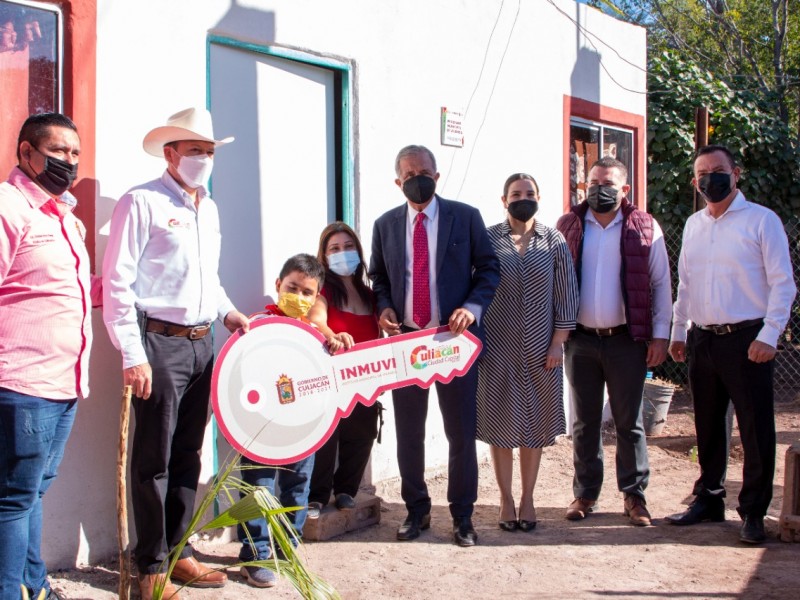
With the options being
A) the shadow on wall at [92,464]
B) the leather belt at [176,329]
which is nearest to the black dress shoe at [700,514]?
the leather belt at [176,329]

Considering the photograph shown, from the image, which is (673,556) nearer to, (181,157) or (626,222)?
(626,222)

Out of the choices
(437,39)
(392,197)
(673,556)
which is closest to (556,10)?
(437,39)

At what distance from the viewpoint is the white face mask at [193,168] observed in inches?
151

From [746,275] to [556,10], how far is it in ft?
11.8

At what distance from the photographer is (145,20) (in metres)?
4.25

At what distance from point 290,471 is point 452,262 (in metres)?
1.38

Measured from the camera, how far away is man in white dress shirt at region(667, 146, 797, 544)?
469 centimetres

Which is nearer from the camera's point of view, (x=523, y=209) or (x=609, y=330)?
(x=523, y=209)

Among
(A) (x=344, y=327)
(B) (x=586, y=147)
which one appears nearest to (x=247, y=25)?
(A) (x=344, y=327)

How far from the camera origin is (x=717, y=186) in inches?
190

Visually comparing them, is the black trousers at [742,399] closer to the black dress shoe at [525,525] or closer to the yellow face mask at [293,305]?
the black dress shoe at [525,525]

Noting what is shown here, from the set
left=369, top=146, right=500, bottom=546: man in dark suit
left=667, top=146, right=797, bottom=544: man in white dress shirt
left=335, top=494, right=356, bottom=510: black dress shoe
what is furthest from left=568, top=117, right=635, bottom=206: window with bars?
left=335, top=494, right=356, bottom=510: black dress shoe

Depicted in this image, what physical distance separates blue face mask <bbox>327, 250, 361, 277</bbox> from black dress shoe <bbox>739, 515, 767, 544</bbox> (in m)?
2.56

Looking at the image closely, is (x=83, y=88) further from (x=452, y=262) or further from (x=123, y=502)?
(x=123, y=502)
